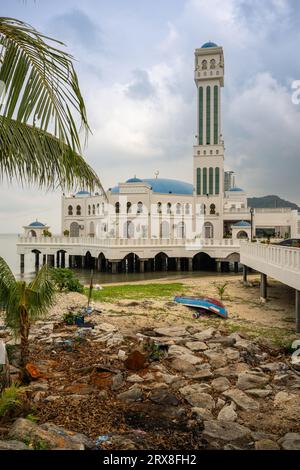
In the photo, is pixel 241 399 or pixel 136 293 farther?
pixel 136 293

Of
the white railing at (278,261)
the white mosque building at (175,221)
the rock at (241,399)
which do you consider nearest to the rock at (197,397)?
the rock at (241,399)

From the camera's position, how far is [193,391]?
721cm

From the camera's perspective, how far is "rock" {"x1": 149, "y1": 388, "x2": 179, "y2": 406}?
6.64 metres

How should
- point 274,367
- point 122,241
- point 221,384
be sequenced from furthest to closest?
1. point 122,241
2. point 274,367
3. point 221,384

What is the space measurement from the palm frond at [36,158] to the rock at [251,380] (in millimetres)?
5104

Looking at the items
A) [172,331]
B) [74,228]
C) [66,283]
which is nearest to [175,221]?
[74,228]

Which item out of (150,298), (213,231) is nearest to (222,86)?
(213,231)

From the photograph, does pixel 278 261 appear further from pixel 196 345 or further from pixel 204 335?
pixel 196 345

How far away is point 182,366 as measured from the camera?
8.58 meters

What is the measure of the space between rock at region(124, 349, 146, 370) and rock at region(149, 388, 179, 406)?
1260 mm

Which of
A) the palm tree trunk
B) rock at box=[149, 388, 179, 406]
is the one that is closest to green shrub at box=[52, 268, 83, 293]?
the palm tree trunk

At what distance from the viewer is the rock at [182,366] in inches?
333

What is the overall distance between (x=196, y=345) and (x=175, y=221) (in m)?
39.5

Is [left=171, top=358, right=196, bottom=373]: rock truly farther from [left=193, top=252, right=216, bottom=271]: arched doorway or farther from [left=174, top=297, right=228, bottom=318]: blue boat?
[left=193, top=252, right=216, bottom=271]: arched doorway
